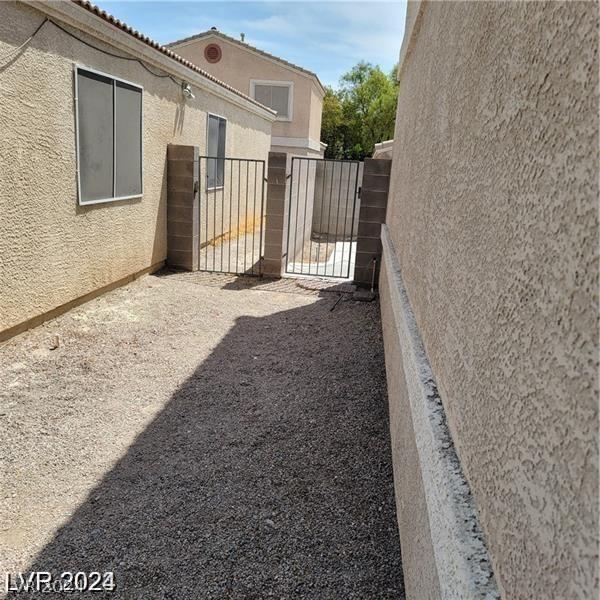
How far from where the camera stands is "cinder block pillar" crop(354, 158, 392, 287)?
823cm

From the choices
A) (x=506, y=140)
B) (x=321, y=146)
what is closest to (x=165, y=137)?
(x=506, y=140)

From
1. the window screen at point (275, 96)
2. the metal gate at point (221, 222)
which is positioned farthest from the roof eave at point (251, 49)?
the metal gate at point (221, 222)

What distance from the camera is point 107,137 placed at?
261 inches

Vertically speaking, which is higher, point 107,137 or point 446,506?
point 107,137

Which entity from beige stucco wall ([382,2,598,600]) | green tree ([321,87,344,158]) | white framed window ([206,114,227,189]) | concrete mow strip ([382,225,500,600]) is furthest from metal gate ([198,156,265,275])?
green tree ([321,87,344,158])

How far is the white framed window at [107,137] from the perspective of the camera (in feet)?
19.7

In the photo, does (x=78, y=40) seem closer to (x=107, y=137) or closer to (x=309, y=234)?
(x=107, y=137)

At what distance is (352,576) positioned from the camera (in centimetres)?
257

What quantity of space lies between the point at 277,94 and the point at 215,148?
33.9 ft

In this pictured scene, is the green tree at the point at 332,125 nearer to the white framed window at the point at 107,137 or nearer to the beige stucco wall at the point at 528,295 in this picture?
Answer: the white framed window at the point at 107,137

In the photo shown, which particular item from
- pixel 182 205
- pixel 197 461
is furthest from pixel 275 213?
pixel 197 461

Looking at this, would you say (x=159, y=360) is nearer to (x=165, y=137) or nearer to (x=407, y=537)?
(x=407, y=537)

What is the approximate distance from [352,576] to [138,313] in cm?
480

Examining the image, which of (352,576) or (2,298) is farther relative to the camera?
(2,298)
